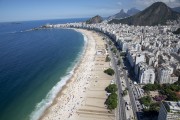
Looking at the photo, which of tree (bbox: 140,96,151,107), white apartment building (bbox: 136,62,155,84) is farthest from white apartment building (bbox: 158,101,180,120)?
white apartment building (bbox: 136,62,155,84)

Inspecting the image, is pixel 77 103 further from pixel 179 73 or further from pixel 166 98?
pixel 179 73

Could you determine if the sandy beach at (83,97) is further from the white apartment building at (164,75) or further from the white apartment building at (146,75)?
the white apartment building at (164,75)

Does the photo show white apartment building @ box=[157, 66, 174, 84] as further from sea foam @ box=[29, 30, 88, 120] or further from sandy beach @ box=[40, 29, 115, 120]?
sea foam @ box=[29, 30, 88, 120]

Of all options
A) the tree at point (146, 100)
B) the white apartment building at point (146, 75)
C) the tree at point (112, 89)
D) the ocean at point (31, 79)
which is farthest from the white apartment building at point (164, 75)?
the ocean at point (31, 79)

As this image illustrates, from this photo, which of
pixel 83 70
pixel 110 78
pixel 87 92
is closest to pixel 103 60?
pixel 83 70

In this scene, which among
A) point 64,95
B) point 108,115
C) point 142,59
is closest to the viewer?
point 108,115

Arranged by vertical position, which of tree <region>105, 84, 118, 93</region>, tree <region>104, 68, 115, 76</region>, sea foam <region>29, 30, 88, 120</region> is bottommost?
sea foam <region>29, 30, 88, 120</region>

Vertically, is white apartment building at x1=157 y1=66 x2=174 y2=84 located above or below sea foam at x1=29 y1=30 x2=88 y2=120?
above

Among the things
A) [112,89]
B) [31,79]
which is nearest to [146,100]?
[112,89]

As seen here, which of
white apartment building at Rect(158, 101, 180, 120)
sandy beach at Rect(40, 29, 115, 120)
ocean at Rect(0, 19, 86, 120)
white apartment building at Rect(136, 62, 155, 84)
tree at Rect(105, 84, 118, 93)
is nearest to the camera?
white apartment building at Rect(158, 101, 180, 120)

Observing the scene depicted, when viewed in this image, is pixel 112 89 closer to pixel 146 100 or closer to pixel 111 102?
pixel 111 102
